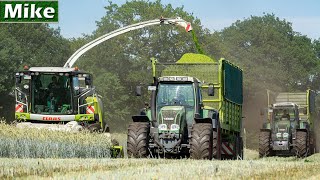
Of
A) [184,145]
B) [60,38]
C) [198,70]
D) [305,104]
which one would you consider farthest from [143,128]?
[60,38]

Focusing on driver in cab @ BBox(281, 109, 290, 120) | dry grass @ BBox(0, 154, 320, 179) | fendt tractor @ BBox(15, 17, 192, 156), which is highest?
fendt tractor @ BBox(15, 17, 192, 156)

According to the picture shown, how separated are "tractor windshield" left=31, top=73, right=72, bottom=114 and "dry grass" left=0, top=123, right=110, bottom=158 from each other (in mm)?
2416

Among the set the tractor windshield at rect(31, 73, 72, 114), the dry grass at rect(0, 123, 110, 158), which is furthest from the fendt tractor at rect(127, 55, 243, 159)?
the tractor windshield at rect(31, 73, 72, 114)

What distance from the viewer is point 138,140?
888 inches

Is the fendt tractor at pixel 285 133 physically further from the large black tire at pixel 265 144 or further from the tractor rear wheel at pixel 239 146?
the tractor rear wheel at pixel 239 146

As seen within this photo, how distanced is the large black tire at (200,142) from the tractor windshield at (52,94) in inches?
222

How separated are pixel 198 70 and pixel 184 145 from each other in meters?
4.68

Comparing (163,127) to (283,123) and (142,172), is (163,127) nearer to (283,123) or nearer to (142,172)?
(142,172)

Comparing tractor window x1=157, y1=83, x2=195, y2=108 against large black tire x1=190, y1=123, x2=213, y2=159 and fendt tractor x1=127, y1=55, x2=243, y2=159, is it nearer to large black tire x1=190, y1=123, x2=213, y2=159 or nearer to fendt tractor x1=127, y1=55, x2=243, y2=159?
fendt tractor x1=127, y1=55, x2=243, y2=159

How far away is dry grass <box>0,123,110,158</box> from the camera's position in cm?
2267

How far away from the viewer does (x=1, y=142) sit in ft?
Answer: 73.9

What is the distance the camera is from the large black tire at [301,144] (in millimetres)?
34725

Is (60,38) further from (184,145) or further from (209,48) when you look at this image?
(184,145)

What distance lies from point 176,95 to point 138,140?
5.45 feet
